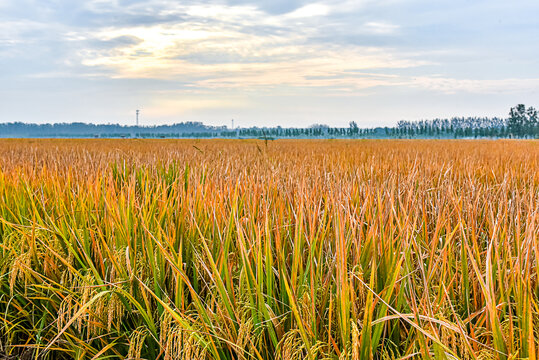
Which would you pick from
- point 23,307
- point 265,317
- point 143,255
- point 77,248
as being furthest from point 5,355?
point 265,317

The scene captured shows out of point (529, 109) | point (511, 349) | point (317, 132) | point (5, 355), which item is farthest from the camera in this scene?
point (317, 132)

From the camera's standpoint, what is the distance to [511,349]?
44.9 inches

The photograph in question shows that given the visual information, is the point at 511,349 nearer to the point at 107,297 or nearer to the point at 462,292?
the point at 462,292

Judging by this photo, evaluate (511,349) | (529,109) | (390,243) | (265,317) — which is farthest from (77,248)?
(529,109)

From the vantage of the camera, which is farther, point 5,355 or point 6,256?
point 6,256

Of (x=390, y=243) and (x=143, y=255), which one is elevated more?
(x=390, y=243)

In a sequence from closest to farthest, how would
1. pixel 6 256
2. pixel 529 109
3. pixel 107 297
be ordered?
pixel 107 297 → pixel 6 256 → pixel 529 109

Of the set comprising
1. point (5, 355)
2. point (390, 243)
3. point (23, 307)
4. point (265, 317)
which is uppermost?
point (390, 243)

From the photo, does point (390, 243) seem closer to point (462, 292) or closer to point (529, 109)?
point (462, 292)

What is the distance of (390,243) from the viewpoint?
1.61 metres

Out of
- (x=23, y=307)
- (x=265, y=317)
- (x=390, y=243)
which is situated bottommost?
(x=23, y=307)

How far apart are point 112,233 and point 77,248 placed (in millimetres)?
192

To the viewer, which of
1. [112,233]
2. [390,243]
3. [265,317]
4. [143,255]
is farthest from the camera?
[112,233]

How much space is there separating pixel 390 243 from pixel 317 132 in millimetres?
143809
